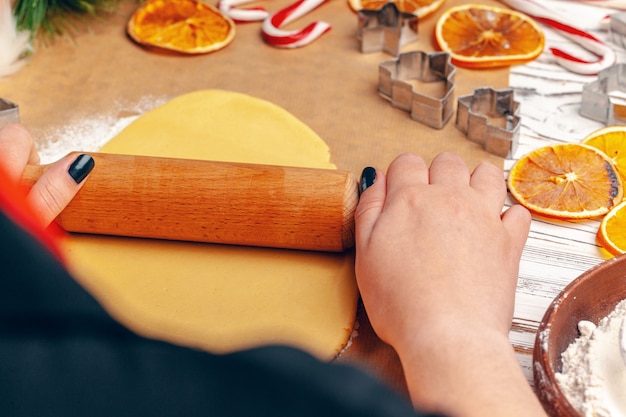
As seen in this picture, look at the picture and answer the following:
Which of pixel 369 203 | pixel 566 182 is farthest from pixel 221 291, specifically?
pixel 566 182

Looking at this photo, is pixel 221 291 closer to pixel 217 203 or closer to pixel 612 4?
pixel 217 203

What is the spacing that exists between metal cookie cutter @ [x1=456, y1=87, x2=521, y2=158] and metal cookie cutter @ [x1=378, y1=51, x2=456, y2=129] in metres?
0.05

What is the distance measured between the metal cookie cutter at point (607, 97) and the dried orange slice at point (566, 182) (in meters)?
0.19

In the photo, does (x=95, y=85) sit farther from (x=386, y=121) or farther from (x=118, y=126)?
(x=386, y=121)

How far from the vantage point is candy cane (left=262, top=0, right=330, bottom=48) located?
1900 millimetres

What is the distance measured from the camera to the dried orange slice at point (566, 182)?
4.59 feet

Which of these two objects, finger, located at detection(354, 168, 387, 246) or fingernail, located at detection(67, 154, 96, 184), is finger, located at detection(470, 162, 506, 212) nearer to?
finger, located at detection(354, 168, 387, 246)

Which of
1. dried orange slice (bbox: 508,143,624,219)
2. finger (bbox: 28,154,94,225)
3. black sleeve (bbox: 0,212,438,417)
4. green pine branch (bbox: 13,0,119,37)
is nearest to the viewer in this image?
black sleeve (bbox: 0,212,438,417)

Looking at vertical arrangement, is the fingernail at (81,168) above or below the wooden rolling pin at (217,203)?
above

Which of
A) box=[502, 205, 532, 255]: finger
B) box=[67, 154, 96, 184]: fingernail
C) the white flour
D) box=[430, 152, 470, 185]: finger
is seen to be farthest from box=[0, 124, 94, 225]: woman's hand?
the white flour

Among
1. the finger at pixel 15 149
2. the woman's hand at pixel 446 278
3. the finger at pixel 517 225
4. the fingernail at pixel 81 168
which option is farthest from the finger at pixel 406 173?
the finger at pixel 15 149

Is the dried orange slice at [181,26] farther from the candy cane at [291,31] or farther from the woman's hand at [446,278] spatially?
the woman's hand at [446,278]

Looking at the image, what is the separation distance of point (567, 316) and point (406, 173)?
342 mm

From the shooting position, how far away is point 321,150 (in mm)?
1543
